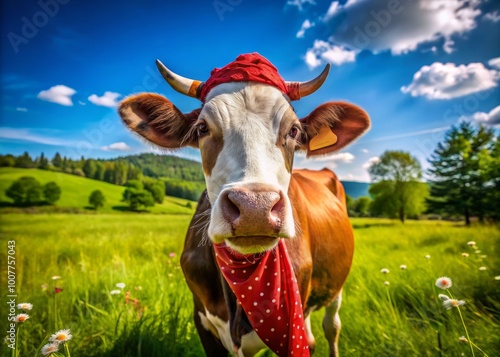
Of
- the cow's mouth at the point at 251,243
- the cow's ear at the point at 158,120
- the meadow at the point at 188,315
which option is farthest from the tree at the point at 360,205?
the cow's mouth at the point at 251,243

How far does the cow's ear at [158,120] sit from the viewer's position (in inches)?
95.3

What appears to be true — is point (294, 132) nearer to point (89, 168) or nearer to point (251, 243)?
point (251, 243)

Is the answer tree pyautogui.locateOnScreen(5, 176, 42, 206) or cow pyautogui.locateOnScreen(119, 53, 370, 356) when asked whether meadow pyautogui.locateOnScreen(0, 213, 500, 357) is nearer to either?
cow pyautogui.locateOnScreen(119, 53, 370, 356)

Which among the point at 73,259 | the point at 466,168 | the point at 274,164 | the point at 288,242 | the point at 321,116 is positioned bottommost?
the point at 73,259

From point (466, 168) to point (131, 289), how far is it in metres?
32.4

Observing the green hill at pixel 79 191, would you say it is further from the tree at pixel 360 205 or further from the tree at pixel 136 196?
the tree at pixel 360 205

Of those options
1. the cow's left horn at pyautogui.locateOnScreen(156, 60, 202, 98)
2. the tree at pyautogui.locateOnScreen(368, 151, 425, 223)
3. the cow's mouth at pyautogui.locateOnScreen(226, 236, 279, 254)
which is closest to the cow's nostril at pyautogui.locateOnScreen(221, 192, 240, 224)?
the cow's mouth at pyautogui.locateOnScreen(226, 236, 279, 254)

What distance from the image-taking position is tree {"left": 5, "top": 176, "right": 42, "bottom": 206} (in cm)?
2098

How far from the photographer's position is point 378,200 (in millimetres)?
44969

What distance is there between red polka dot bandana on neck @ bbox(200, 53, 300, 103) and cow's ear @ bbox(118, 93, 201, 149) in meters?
0.27

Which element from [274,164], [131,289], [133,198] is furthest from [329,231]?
[133,198]

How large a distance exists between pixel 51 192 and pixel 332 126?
93.6 ft

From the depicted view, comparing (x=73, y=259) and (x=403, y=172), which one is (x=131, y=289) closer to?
(x=73, y=259)

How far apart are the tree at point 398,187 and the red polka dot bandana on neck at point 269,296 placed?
148ft
